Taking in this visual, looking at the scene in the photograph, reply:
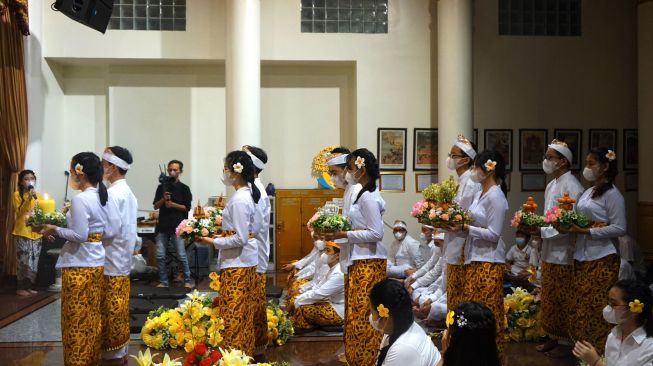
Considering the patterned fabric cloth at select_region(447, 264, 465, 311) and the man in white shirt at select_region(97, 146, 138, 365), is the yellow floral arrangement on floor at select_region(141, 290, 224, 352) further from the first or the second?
the patterned fabric cloth at select_region(447, 264, 465, 311)

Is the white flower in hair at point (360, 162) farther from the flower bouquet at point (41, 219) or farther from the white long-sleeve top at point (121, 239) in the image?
the flower bouquet at point (41, 219)

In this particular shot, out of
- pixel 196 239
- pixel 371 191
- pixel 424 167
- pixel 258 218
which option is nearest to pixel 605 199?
pixel 371 191

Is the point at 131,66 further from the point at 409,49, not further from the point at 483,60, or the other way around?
the point at 483,60

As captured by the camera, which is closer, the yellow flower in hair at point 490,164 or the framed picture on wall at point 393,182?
the yellow flower in hair at point 490,164

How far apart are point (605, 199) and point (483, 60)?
6883mm

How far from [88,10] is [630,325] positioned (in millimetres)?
8052

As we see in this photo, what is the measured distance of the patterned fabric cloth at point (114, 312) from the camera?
19.8 feet

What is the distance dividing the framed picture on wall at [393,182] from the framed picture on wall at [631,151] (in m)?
4.02

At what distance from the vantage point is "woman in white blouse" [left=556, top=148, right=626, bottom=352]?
6.05m

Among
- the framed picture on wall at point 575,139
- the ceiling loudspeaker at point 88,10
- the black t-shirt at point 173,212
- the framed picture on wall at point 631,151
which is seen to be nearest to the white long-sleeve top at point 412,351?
the black t-shirt at point 173,212

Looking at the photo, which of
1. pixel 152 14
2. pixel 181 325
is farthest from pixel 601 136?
pixel 181 325

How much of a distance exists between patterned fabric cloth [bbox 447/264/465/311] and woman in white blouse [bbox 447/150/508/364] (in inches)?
5.4

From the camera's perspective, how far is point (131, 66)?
505 inches

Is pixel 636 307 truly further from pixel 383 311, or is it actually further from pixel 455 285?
pixel 455 285
